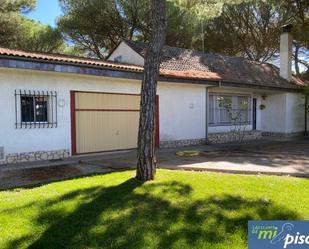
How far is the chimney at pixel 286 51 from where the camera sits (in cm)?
2236

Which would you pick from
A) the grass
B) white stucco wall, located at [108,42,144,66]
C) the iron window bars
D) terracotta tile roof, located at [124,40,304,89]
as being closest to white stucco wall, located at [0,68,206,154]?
Answer: the iron window bars

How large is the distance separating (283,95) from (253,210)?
17088 millimetres

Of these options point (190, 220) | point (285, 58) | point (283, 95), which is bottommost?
point (190, 220)

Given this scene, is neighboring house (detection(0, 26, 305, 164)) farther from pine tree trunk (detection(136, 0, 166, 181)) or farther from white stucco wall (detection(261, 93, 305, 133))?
pine tree trunk (detection(136, 0, 166, 181))

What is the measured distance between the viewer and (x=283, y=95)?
21.5 meters

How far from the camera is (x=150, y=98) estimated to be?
300 inches

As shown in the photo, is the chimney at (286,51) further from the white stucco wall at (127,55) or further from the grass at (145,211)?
the grass at (145,211)

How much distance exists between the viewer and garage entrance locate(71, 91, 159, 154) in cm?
1258

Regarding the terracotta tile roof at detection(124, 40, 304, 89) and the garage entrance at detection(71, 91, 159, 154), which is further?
the terracotta tile roof at detection(124, 40, 304, 89)

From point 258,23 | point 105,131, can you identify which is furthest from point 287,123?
point 105,131

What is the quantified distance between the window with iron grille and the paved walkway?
493 cm

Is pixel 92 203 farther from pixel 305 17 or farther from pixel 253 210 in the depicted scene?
pixel 305 17

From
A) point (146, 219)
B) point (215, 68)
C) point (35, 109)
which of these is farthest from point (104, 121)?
point (215, 68)

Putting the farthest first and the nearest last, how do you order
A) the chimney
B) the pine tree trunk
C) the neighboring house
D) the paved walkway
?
1. the chimney
2. the neighboring house
3. the paved walkway
4. the pine tree trunk
